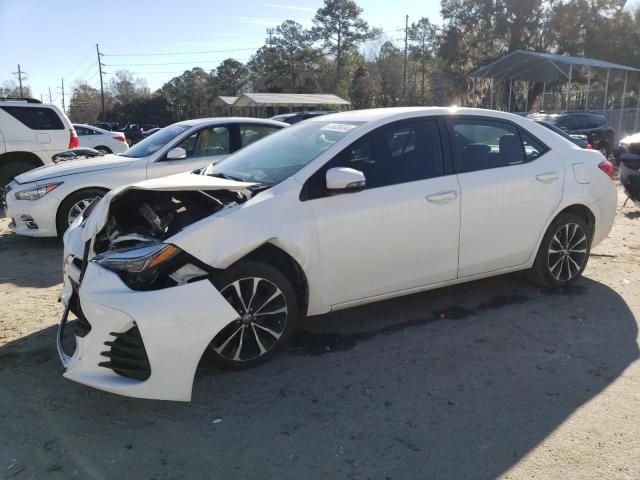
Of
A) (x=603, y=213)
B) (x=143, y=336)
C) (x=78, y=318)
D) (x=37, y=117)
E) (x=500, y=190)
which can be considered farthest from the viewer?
(x=37, y=117)

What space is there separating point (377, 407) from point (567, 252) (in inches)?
110

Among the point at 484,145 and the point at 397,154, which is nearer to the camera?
the point at 397,154

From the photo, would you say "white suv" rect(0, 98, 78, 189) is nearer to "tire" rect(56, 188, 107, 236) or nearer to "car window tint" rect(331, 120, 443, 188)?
"tire" rect(56, 188, 107, 236)

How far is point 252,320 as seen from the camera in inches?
138

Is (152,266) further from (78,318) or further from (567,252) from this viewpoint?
(567,252)

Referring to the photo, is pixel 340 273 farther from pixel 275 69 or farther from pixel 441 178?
pixel 275 69

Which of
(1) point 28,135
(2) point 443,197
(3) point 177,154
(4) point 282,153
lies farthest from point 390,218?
(1) point 28,135

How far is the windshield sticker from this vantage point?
4.14 metres

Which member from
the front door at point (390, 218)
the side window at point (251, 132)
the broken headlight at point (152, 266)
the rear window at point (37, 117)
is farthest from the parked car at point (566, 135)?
the rear window at point (37, 117)

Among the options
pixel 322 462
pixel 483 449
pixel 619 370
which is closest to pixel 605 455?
pixel 483 449

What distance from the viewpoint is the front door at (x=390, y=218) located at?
3730 millimetres

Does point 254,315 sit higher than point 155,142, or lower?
lower

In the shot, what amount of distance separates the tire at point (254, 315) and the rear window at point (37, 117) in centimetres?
890

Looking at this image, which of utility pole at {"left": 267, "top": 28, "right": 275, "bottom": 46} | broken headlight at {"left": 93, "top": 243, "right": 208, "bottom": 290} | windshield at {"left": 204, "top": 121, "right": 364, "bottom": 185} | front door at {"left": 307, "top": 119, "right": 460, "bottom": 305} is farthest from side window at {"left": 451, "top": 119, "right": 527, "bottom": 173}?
utility pole at {"left": 267, "top": 28, "right": 275, "bottom": 46}
